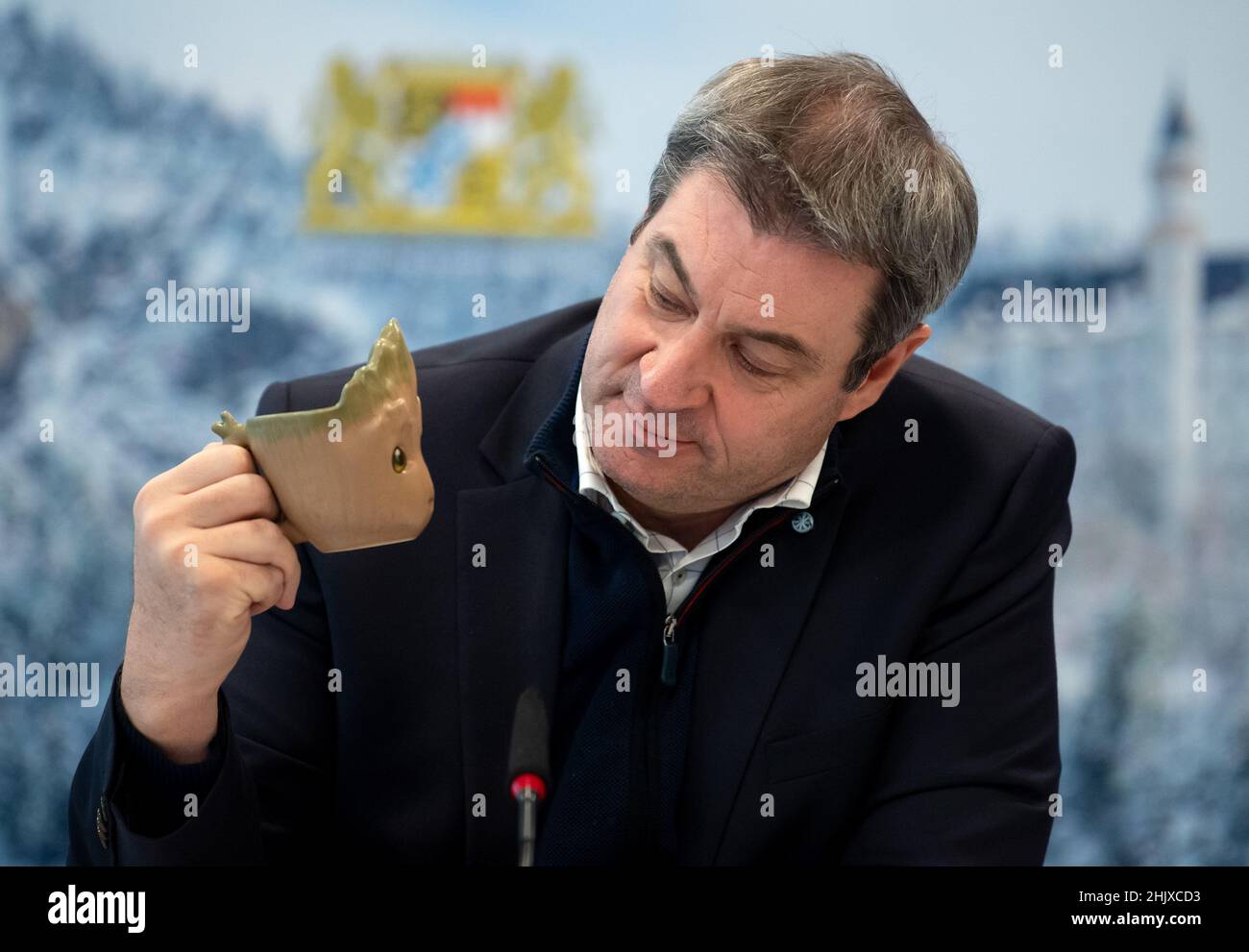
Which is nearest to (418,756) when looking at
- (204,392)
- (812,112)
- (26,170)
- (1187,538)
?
(812,112)

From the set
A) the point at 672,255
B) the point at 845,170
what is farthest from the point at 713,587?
the point at 845,170

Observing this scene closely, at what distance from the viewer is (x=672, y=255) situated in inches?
52.2

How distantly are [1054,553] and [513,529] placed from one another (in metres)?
0.74

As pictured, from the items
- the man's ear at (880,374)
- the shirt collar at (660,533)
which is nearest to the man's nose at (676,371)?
the shirt collar at (660,533)

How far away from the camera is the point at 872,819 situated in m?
1.50

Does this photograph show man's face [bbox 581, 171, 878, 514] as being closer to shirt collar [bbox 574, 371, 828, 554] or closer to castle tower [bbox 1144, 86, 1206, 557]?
shirt collar [bbox 574, 371, 828, 554]

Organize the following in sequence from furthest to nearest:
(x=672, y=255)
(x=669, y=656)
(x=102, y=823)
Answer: (x=669, y=656) → (x=672, y=255) → (x=102, y=823)

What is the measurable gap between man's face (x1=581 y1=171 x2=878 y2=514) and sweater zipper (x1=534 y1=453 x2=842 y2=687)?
8 cm

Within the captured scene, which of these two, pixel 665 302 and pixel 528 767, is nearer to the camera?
pixel 528 767

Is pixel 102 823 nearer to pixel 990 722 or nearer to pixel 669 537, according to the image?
pixel 669 537

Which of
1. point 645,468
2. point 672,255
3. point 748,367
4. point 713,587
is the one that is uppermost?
point 672,255

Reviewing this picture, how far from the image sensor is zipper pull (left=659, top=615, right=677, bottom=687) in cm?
145

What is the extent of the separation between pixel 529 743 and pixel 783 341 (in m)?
0.54
